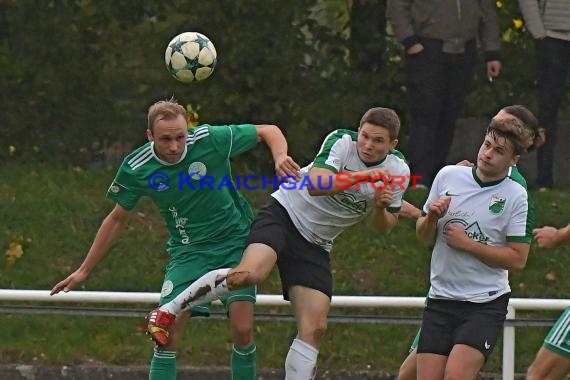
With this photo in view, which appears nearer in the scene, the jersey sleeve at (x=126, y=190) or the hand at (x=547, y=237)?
the hand at (x=547, y=237)

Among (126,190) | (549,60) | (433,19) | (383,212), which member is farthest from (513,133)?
(549,60)

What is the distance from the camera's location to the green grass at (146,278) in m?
10.9

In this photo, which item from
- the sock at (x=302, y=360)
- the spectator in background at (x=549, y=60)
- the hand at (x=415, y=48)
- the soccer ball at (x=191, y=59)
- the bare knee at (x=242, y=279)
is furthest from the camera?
the spectator in background at (x=549, y=60)

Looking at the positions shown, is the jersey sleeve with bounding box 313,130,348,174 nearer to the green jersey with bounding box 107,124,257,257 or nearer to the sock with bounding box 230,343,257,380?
the green jersey with bounding box 107,124,257,257

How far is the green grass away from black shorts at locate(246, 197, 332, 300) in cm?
196

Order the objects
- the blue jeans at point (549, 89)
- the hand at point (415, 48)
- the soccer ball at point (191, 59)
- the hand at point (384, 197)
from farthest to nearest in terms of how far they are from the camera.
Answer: the blue jeans at point (549, 89) → the hand at point (415, 48) → the soccer ball at point (191, 59) → the hand at point (384, 197)

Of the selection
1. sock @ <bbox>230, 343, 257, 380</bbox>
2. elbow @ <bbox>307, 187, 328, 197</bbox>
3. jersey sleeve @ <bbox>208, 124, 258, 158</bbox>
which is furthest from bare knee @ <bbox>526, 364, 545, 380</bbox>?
jersey sleeve @ <bbox>208, 124, 258, 158</bbox>

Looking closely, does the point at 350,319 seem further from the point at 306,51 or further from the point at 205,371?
the point at 306,51

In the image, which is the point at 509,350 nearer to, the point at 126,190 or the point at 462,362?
the point at 462,362

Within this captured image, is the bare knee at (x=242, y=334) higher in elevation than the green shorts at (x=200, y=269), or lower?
lower

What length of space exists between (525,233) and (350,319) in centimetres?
247

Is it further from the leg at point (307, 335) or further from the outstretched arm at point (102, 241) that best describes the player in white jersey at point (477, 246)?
the outstretched arm at point (102, 241)

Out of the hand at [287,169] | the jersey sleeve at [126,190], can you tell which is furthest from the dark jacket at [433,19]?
the hand at [287,169]

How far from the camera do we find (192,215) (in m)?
9.08
